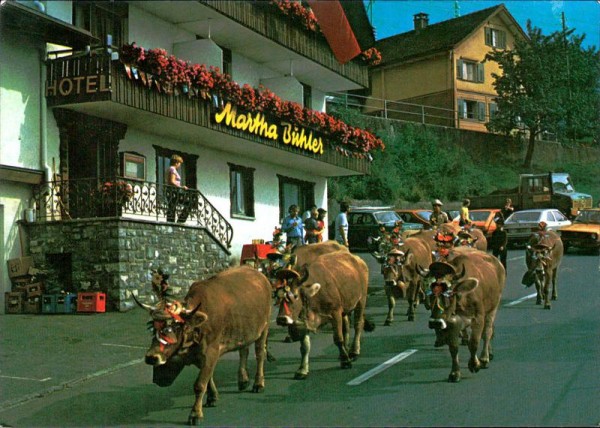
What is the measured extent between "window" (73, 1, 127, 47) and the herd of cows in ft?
32.1

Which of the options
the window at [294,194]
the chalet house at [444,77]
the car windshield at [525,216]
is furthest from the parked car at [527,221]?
the chalet house at [444,77]

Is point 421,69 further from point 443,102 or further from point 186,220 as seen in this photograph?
point 186,220

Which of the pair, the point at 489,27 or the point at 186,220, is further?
the point at 489,27

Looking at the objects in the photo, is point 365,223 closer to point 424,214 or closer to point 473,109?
point 424,214

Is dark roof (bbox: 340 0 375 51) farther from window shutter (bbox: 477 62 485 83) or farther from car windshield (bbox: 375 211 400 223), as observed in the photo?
window shutter (bbox: 477 62 485 83)

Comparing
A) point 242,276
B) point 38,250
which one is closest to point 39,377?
point 242,276

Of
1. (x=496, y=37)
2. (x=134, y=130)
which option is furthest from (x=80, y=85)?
(x=496, y=37)

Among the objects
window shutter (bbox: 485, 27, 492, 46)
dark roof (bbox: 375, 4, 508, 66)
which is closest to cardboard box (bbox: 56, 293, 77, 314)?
dark roof (bbox: 375, 4, 508, 66)

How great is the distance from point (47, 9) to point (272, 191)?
37.9 feet

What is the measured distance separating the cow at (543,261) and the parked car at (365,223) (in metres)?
14.8

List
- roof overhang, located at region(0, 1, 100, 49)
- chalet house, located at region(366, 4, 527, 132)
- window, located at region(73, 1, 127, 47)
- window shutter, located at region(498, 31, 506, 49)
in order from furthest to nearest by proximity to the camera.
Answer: window shutter, located at region(498, 31, 506, 49) < chalet house, located at region(366, 4, 527, 132) < window, located at region(73, 1, 127, 47) < roof overhang, located at region(0, 1, 100, 49)

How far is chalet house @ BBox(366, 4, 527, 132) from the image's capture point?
142 ft

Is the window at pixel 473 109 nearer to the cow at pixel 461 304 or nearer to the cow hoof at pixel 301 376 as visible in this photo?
the cow at pixel 461 304

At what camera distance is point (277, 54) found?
24875 mm
